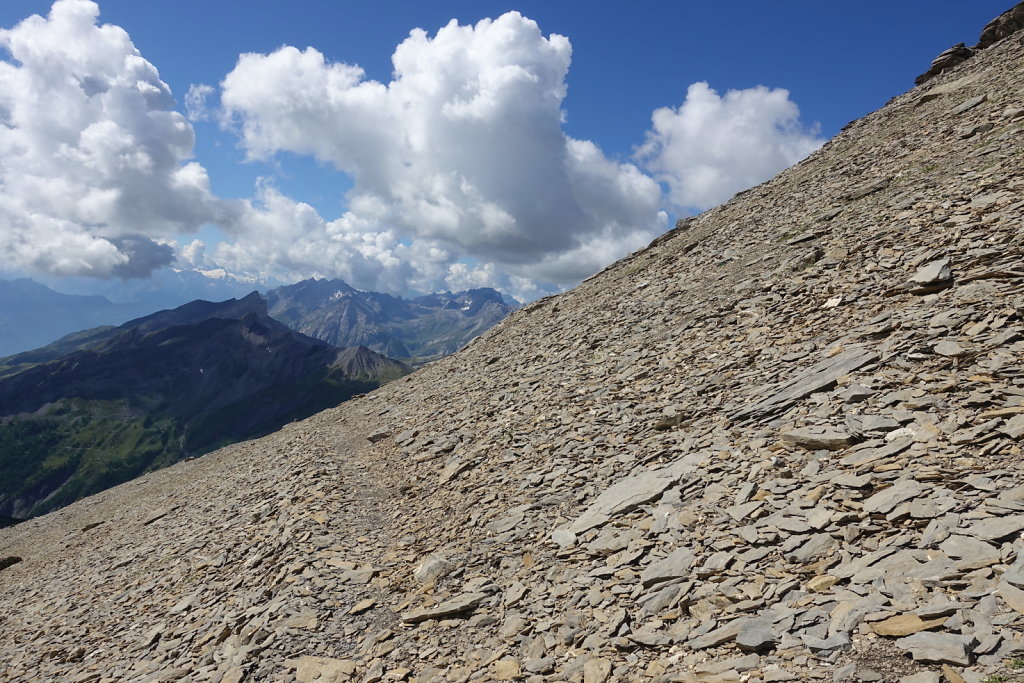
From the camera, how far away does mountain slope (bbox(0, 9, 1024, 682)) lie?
780 cm

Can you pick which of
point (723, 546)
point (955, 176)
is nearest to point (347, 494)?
point (723, 546)

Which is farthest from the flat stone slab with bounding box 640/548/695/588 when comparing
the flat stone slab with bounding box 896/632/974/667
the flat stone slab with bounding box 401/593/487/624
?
the flat stone slab with bounding box 401/593/487/624

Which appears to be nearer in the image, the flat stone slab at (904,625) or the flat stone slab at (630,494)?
the flat stone slab at (904,625)

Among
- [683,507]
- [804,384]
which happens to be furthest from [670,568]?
[804,384]

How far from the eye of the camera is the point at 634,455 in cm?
1500

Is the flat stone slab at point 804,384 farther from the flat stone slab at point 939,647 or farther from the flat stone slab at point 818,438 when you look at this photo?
the flat stone slab at point 939,647

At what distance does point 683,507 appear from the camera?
37.1 ft

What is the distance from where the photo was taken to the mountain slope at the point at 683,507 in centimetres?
780

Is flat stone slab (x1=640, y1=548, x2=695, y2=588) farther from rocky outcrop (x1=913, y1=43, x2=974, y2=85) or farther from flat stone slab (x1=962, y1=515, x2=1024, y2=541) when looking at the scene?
rocky outcrop (x1=913, y1=43, x2=974, y2=85)

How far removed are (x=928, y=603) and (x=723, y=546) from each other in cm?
320

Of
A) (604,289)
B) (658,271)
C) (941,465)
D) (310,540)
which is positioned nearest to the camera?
(941,465)

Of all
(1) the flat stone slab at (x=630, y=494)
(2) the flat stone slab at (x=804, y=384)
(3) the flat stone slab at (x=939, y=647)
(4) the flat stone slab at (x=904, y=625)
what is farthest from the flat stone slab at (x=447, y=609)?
(2) the flat stone slab at (x=804, y=384)

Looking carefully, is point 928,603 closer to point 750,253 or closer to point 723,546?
point 723,546

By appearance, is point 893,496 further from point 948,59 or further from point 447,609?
point 948,59
